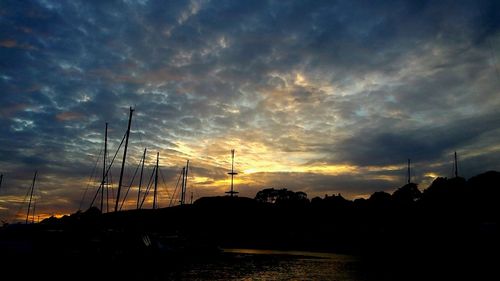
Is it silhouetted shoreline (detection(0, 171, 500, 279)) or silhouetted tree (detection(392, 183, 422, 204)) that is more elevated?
silhouetted tree (detection(392, 183, 422, 204))

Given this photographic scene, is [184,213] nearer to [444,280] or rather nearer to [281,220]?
[281,220]

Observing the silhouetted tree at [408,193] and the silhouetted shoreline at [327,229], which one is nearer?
the silhouetted shoreline at [327,229]

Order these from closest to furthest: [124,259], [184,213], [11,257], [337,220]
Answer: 1. [11,257]
2. [124,259]
3. [337,220]
4. [184,213]

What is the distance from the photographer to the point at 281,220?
143250 mm

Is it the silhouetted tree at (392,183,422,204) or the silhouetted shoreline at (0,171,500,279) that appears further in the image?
the silhouetted tree at (392,183,422,204)

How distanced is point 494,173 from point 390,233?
33.9 metres

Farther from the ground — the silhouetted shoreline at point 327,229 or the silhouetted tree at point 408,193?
the silhouetted tree at point 408,193

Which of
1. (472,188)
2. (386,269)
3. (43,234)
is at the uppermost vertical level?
→ (472,188)

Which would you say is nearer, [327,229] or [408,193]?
[327,229]

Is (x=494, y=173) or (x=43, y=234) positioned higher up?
(x=494, y=173)

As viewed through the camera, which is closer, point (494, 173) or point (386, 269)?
point (386, 269)

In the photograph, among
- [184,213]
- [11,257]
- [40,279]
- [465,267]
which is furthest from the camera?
[184,213]

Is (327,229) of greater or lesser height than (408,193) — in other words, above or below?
below

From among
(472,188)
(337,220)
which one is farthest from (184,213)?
(472,188)
